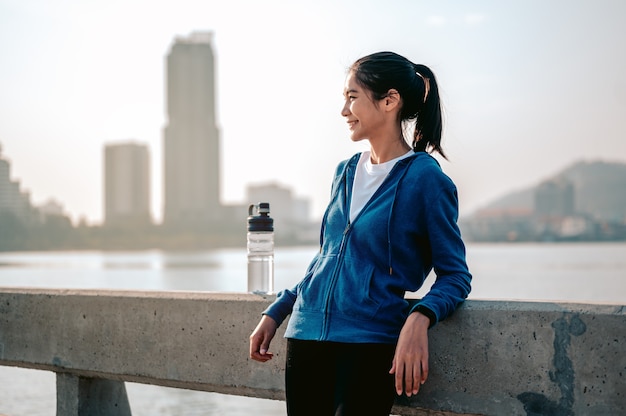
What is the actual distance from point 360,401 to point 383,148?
0.75 meters

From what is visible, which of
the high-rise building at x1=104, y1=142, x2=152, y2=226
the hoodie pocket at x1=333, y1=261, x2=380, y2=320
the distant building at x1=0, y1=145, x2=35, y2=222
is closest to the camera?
the hoodie pocket at x1=333, y1=261, x2=380, y2=320

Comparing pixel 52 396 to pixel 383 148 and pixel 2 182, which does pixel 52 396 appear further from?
pixel 2 182

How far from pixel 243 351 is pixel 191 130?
170650mm

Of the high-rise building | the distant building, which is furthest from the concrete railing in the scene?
the high-rise building

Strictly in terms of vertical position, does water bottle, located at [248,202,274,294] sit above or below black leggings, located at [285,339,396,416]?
above

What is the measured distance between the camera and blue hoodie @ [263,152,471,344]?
2326mm

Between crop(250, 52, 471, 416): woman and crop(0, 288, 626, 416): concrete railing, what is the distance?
1.55 ft

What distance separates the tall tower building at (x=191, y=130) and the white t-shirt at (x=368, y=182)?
13941cm

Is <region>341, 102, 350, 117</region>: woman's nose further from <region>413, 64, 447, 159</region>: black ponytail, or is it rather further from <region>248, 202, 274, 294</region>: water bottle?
<region>248, 202, 274, 294</region>: water bottle

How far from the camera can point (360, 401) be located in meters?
2.27

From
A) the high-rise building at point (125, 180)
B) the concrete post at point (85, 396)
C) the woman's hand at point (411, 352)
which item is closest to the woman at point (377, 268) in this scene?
the woman's hand at point (411, 352)

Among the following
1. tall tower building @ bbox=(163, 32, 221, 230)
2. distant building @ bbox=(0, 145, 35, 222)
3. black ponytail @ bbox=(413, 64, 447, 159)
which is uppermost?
tall tower building @ bbox=(163, 32, 221, 230)

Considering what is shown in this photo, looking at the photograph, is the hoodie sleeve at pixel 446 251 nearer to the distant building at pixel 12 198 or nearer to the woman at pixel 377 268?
the woman at pixel 377 268

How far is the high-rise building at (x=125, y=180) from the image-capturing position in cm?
16538
